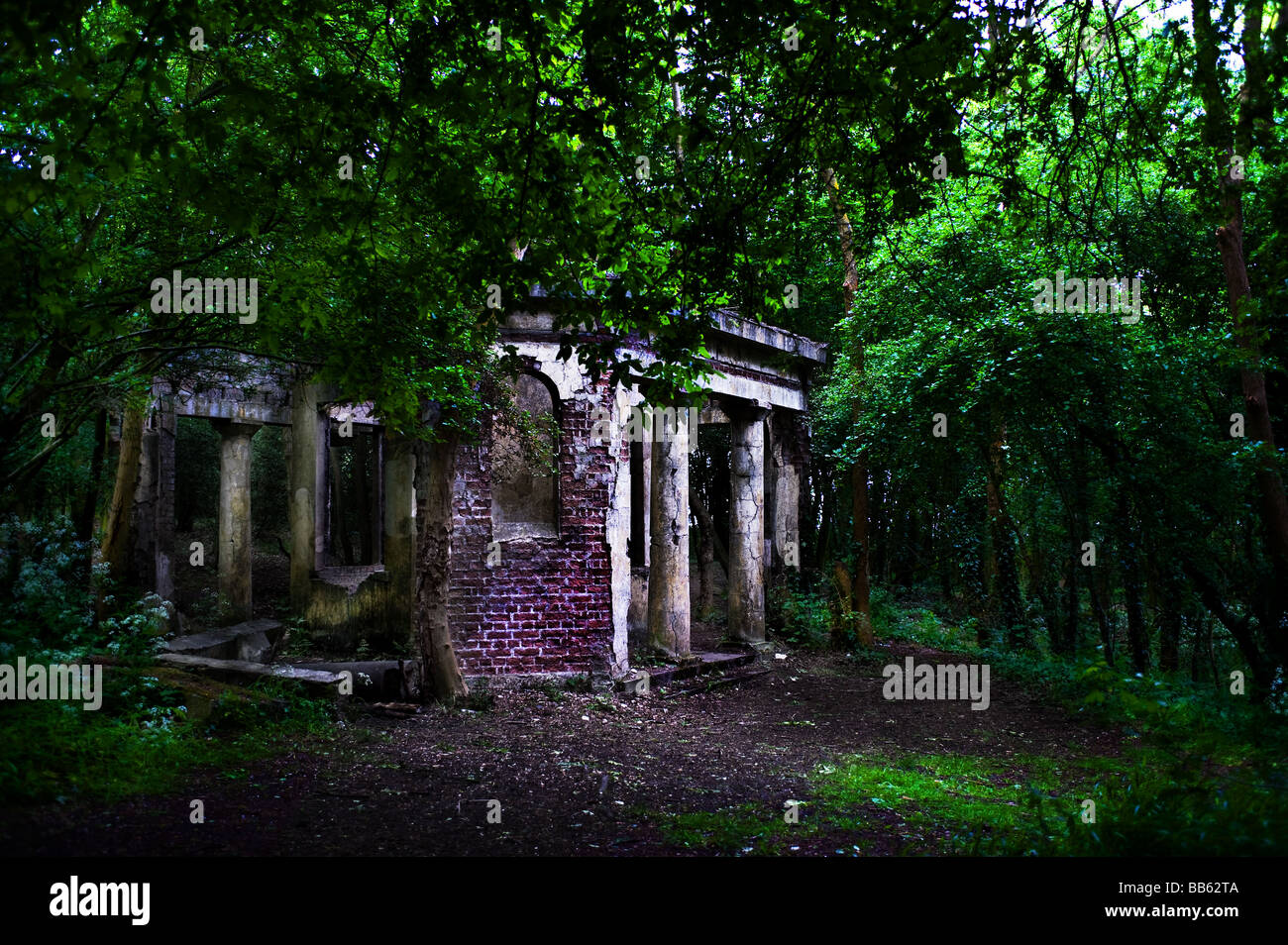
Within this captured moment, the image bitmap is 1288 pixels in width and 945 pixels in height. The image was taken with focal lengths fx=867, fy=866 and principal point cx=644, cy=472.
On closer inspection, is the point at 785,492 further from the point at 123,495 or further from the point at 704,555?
the point at 123,495

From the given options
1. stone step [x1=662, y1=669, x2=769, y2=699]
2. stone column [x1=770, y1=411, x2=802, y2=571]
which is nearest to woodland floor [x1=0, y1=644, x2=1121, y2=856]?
stone step [x1=662, y1=669, x2=769, y2=699]

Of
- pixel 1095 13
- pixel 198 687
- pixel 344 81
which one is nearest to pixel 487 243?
pixel 344 81

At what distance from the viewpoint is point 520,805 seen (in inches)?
253

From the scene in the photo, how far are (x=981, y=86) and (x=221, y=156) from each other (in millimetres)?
5786

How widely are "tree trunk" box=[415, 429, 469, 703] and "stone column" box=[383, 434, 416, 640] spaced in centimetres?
529

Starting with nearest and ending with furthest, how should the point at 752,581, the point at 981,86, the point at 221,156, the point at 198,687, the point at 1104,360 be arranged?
the point at 981,86, the point at 221,156, the point at 198,687, the point at 1104,360, the point at 752,581

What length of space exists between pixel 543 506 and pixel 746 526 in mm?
4398

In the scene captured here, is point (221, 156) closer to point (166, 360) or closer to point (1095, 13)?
point (166, 360)

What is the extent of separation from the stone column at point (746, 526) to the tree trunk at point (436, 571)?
249 inches

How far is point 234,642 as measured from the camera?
1331 cm

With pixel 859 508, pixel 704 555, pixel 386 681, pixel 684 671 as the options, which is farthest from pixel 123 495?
pixel 859 508

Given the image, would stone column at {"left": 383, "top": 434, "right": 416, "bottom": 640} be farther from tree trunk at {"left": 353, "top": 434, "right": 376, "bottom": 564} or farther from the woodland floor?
tree trunk at {"left": 353, "top": 434, "right": 376, "bottom": 564}

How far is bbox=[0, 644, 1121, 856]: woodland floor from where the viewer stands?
521 centimetres

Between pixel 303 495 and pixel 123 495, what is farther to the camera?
pixel 303 495
